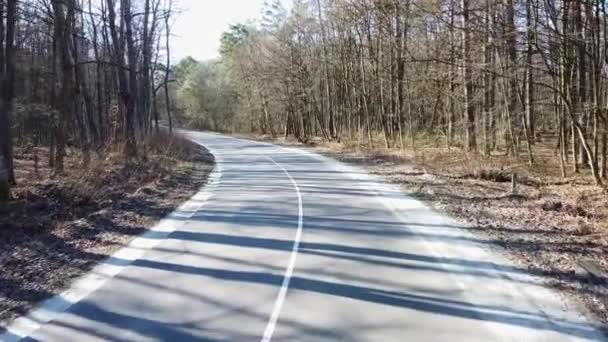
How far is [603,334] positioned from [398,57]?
26947 millimetres

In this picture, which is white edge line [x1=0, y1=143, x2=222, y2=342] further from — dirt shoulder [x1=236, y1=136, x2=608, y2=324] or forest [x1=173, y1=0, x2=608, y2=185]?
forest [x1=173, y1=0, x2=608, y2=185]

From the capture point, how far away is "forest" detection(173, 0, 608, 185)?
56.7ft

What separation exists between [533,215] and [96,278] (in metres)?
9.12

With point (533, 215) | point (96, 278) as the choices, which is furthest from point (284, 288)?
point (533, 215)

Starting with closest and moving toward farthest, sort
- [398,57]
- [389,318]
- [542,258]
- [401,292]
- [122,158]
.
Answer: [389,318], [401,292], [542,258], [122,158], [398,57]

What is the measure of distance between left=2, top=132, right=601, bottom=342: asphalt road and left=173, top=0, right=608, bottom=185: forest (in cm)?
890

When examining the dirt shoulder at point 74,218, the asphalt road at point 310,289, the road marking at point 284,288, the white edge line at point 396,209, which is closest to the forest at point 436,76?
the white edge line at point 396,209

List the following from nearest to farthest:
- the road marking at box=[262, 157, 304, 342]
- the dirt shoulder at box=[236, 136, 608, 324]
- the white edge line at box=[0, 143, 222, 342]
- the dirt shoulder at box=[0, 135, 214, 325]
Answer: the road marking at box=[262, 157, 304, 342] → the white edge line at box=[0, 143, 222, 342] → the dirt shoulder at box=[236, 136, 608, 324] → the dirt shoulder at box=[0, 135, 214, 325]

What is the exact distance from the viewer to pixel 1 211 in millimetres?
12203

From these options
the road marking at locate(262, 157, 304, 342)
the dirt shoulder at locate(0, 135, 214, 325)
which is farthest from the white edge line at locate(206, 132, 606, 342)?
the dirt shoulder at locate(0, 135, 214, 325)

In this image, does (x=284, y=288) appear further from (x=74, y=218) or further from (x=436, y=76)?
(x=436, y=76)

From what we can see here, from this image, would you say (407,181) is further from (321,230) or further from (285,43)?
(285,43)

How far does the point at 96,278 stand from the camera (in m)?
7.97

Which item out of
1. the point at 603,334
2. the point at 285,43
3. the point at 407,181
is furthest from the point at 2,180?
the point at 285,43
